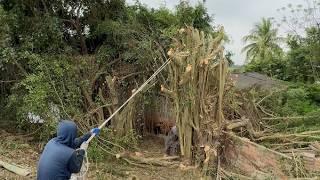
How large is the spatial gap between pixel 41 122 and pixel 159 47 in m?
3.23

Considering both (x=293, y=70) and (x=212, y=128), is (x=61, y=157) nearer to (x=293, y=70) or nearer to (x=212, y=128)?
(x=212, y=128)

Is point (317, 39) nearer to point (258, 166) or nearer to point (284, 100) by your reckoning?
point (284, 100)

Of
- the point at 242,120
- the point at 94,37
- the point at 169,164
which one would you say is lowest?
the point at 169,164

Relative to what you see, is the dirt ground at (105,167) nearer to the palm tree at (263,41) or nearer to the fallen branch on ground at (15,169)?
the fallen branch on ground at (15,169)

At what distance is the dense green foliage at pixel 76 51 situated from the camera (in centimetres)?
1134

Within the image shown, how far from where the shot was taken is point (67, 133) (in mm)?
5770

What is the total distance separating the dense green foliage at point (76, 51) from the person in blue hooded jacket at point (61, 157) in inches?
203

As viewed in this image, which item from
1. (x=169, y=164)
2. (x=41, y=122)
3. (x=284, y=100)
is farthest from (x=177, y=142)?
(x=284, y=100)

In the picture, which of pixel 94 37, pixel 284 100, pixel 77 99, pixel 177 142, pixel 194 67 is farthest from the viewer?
pixel 284 100

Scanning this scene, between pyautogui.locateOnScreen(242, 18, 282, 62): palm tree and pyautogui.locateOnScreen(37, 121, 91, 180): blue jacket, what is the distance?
106ft

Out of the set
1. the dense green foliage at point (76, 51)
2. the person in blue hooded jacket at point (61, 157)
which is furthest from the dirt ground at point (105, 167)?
the person in blue hooded jacket at point (61, 157)

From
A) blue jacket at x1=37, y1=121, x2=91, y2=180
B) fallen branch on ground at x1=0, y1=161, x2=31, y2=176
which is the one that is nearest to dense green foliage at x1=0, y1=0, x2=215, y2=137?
fallen branch on ground at x1=0, y1=161, x2=31, y2=176

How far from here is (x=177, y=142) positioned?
33.9ft

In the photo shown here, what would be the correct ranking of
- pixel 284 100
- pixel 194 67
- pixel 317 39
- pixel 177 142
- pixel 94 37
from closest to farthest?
pixel 194 67, pixel 177 142, pixel 94 37, pixel 284 100, pixel 317 39
